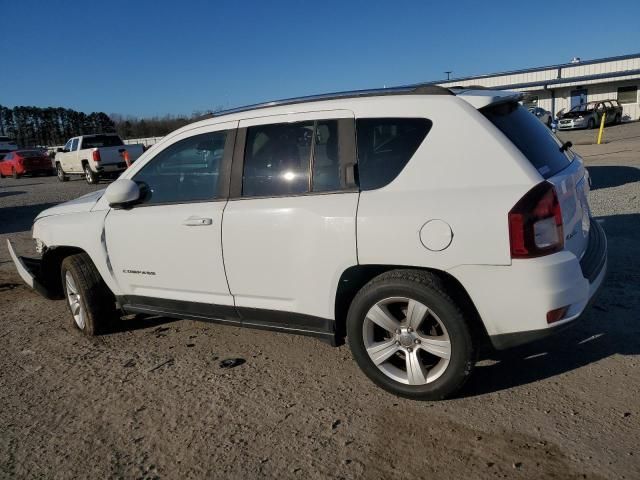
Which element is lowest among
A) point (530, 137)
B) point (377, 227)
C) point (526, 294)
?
point (526, 294)

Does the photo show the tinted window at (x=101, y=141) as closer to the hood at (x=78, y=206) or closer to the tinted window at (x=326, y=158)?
the hood at (x=78, y=206)

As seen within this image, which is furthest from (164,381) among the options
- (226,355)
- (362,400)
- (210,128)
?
(210,128)

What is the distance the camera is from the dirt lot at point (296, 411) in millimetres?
2629

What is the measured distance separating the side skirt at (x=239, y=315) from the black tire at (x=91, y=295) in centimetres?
25

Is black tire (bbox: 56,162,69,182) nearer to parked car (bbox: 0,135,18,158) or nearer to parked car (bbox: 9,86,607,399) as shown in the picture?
parked car (bbox: 0,135,18,158)

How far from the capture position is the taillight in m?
2.68

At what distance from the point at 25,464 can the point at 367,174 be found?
2.48m

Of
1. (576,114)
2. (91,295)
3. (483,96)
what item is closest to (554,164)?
(483,96)

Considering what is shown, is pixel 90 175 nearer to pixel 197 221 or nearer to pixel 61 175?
pixel 61 175

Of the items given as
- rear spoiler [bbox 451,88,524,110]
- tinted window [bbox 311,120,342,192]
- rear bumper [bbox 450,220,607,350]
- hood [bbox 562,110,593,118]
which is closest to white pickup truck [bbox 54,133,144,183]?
tinted window [bbox 311,120,342,192]

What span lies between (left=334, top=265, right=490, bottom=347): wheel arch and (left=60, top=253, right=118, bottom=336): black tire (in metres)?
2.25

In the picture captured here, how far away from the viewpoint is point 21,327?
4953mm

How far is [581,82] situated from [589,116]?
8.27 metres

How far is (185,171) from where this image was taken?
155 inches
